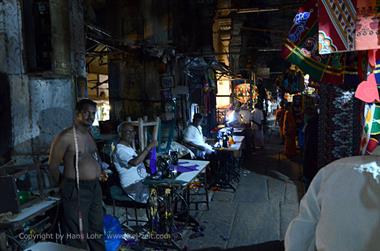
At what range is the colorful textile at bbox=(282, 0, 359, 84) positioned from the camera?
393cm

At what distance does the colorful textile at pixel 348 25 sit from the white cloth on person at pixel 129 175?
3.68m

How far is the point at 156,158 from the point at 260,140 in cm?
1099

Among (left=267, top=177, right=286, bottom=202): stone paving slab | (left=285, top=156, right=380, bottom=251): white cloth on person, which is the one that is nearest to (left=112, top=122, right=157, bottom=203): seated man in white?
(left=285, top=156, right=380, bottom=251): white cloth on person

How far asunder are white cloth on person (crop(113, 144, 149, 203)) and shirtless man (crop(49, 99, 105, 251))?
2.93ft

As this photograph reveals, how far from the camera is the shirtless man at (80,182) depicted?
423 centimetres

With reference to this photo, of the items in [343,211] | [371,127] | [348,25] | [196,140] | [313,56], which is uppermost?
[348,25]

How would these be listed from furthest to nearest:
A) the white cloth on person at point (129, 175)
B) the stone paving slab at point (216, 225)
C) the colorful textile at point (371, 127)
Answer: the stone paving slab at point (216, 225) → the white cloth on person at point (129, 175) → the colorful textile at point (371, 127)

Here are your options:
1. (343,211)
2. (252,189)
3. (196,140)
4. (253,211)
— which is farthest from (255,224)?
(343,211)

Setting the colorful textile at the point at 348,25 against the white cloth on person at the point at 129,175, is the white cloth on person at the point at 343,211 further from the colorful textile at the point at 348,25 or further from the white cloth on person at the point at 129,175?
the white cloth on person at the point at 129,175

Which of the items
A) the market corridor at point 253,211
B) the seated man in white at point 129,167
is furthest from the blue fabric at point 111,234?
the market corridor at point 253,211

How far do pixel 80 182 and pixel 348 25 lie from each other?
3.86 meters

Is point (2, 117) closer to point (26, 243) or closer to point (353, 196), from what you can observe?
point (26, 243)

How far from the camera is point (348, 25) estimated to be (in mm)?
3182

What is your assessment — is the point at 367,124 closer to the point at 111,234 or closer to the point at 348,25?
the point at 348,25
